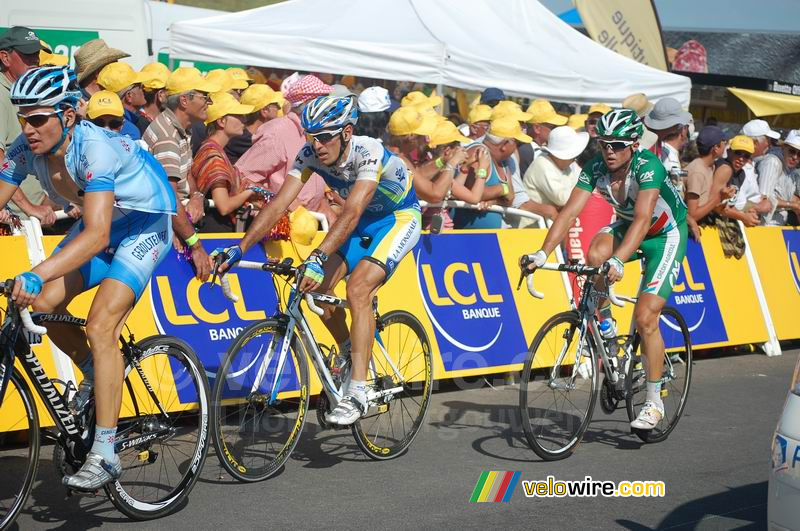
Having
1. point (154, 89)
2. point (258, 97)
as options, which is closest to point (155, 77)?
point (154, 89)

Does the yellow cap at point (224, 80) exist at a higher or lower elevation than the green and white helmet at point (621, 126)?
higher

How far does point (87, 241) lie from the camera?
16.0ft

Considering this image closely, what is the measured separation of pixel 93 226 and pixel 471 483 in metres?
2.83

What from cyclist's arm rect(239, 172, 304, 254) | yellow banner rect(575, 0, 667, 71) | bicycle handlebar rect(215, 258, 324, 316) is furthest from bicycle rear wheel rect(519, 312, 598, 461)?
A: yellow banner rect(575, 0, 667, 71)

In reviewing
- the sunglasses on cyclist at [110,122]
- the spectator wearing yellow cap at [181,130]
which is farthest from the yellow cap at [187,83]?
the sunglasses on cyclist at [110,122]

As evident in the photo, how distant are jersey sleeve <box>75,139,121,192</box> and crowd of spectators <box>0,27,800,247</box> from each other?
0.91 meters

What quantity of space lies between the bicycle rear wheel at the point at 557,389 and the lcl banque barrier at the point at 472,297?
176cm

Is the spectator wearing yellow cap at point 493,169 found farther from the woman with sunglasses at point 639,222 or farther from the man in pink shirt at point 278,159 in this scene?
the woman with sunglasses at point 639,222

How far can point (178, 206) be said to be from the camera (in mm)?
5949

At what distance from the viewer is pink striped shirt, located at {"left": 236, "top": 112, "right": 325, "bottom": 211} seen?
8.54m

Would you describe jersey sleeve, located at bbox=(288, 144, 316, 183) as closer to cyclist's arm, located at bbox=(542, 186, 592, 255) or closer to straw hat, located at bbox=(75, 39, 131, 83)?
cyclist's arm, located at bbox=(542, 186, 592, 255)

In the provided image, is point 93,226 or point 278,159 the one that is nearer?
point 93,226

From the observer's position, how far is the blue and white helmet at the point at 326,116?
6254 millimetres

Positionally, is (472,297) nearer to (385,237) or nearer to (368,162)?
(385,237)
